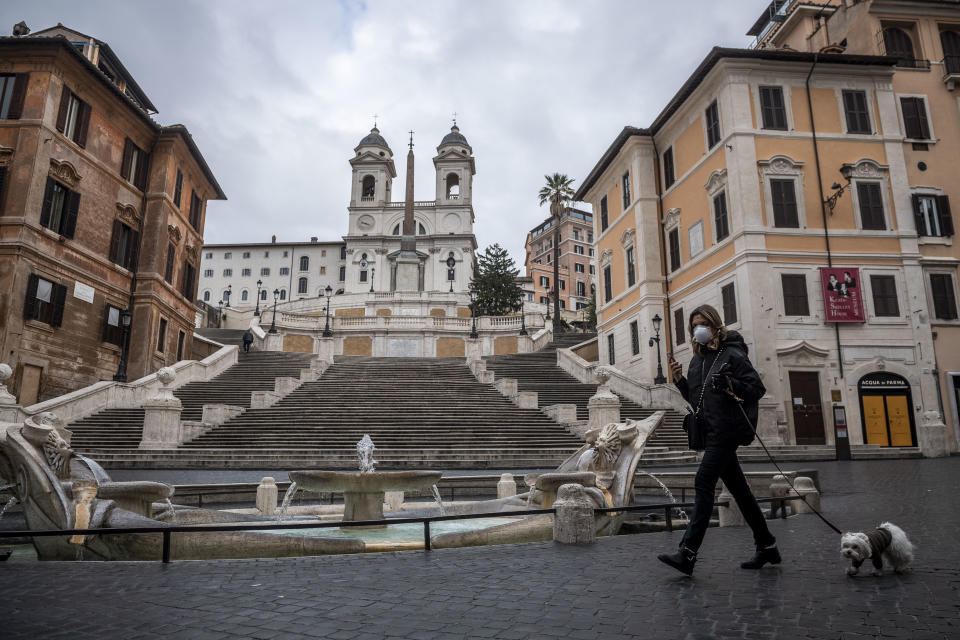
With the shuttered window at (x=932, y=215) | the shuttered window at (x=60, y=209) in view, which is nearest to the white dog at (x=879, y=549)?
the shuttered window at (x=932, y=215)

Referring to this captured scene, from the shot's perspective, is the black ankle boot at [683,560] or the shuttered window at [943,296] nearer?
the black ankle boot at [683,560]

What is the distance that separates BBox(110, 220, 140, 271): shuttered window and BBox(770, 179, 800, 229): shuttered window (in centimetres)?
2802

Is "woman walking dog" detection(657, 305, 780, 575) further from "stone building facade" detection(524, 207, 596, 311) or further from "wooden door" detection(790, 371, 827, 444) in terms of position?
"stone building facade" detection(524, 207, 596, 311)

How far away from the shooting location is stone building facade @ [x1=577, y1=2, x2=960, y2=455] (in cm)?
2258

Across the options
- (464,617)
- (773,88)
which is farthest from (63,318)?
(773,88)

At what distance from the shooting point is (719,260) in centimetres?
2533

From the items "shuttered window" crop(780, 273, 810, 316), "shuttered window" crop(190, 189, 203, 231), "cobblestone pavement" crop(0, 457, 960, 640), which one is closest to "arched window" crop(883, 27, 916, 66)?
"shuttered window" crop(780, 273, 810, 316)

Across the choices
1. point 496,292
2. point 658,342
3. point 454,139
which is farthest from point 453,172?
point 658,342

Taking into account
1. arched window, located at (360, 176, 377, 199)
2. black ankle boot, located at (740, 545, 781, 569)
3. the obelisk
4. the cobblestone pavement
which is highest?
arched window, located at (360, 176, 377, 199)

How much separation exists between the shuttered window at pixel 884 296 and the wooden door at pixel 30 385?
102 ft

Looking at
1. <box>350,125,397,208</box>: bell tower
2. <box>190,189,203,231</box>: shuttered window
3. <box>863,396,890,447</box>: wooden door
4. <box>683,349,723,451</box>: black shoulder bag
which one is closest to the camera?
<box>683,349,723,451</box>: black shoulder bag

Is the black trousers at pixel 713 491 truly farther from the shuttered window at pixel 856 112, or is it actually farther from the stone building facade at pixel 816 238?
the shuttered window at pixel 856 112

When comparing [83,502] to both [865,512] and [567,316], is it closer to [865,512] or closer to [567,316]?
[865,512]

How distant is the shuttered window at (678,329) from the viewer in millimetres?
27641
